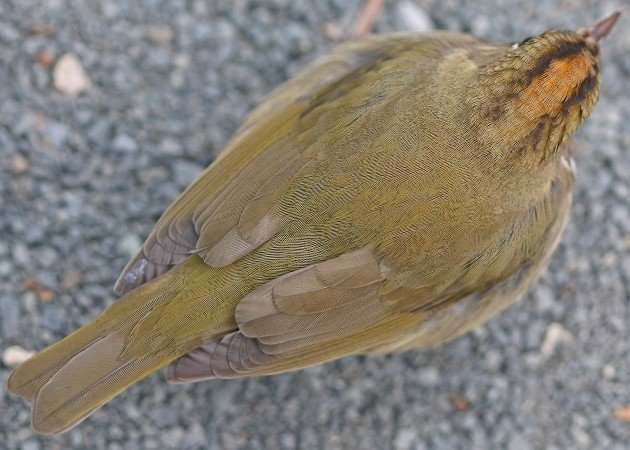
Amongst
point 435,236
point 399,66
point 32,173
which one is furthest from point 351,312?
point 32,173

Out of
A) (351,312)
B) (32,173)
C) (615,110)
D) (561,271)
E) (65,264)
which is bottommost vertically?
(561,271)

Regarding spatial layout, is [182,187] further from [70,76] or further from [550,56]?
[550,56]

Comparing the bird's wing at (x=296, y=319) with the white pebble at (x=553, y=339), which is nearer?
the bird's wing at (x=296, y=319)

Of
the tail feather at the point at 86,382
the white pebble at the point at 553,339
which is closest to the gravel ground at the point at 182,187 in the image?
the white pebble at the point at 553,339

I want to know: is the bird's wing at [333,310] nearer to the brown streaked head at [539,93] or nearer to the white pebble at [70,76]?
the brown streaked head at [539,93]

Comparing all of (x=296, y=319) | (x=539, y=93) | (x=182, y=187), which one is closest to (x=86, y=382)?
(x=296, y=319)

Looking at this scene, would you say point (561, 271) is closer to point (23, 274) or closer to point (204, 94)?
point (204, 94)
